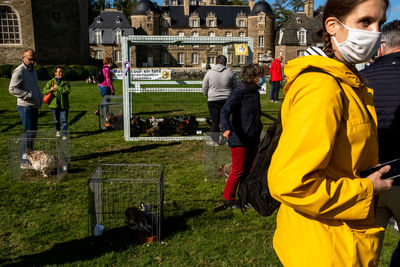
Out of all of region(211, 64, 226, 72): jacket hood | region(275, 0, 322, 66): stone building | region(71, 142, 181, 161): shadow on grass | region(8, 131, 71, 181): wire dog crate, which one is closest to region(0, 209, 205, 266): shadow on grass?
region(8, 131, 71, 181): wire dog crate

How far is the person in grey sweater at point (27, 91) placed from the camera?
7262 millimetres

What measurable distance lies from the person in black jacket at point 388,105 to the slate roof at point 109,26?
5791cm

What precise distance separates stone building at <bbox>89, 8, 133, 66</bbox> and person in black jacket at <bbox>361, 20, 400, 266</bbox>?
56.3 m

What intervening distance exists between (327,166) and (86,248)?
A: 3509mm

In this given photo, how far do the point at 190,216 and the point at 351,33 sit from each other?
12.8 feet

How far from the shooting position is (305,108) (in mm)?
1504

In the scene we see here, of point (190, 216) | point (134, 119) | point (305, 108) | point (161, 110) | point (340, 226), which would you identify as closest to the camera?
point (305, 108)

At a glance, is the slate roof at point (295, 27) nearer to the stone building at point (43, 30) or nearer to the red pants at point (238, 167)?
the stone building at point (43, 30)

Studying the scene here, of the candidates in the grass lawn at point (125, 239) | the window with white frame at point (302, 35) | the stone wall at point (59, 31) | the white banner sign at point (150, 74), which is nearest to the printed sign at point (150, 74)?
the white banner sign at point (150, 74)

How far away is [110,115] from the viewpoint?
37.4ft

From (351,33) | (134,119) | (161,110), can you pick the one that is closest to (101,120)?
(134,119)

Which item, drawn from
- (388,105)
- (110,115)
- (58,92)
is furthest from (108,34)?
(388,105)

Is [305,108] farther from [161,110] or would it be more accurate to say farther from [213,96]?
[161,110]

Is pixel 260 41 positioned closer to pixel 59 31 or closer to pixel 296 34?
pixel 296 34
